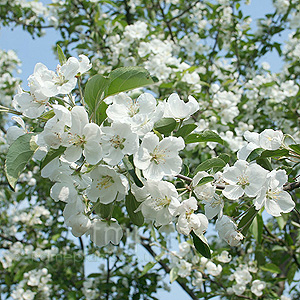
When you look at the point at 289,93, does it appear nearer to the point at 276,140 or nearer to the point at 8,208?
the point at 276,140

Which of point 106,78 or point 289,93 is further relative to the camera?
point 289,93

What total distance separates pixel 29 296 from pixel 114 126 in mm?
3535

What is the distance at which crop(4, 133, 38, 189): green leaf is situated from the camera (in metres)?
1.04

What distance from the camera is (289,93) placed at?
414cm

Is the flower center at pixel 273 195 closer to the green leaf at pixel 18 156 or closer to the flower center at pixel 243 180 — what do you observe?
the flower center at pixel 243 180

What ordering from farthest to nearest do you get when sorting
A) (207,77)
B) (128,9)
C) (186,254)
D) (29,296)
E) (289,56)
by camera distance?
(289,56)
(128,9)
(207,77)
(29,296)
(186,254)

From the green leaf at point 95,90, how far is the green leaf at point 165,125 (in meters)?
0.20

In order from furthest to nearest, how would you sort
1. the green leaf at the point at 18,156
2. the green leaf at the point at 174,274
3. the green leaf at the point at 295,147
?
the green leaf at the point at 174,274, the green leaf at the point at 295,147, the green leaf at the point at 18,156

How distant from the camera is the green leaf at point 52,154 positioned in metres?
1.08

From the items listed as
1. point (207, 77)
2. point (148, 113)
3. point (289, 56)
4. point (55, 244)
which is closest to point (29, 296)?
point (55, 244)

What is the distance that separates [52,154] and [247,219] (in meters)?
0.68

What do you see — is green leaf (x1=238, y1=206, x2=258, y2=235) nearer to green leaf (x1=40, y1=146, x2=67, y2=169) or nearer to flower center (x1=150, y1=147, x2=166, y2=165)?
flower center (x1=150, y1=147, x2=166, y2=165)

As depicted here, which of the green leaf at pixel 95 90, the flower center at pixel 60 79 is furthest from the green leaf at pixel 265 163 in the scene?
the flower center at pixel 60 79

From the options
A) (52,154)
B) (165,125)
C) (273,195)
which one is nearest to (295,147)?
(273,195)
